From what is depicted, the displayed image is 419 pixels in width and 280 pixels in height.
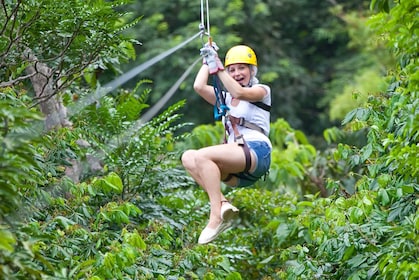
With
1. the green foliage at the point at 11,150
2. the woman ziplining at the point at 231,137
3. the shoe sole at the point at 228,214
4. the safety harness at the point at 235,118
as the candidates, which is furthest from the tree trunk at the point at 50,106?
the green foliage at the point at 11,150

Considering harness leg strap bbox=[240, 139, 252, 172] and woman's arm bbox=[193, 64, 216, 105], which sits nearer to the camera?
harness leg strap bbox=[240, 139, 252, 172]

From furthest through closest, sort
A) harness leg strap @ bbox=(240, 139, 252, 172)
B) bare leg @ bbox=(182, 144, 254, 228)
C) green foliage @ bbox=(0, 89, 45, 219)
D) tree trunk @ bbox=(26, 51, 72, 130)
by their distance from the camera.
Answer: tree trunk @ bbox=(26, 51, 72, 130)
harness leg strap @ bbox=(240, 139, 252, 172)
bare leg @ bbox=(182, 144, 254, 228)
green foliage @ bbox=(0, 89, 45, 219)

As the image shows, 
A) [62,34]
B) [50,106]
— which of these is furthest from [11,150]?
[50,106]

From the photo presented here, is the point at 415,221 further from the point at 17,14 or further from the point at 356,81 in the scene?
the point at 356,81

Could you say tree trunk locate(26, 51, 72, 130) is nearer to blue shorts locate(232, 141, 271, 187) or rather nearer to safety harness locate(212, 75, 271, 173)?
safety harness locate(212, 75, 271, 173)

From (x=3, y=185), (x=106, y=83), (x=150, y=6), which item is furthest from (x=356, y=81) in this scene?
(x=3, y=185)

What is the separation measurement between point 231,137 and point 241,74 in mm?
450

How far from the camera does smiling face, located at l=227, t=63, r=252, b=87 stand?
7352 mm

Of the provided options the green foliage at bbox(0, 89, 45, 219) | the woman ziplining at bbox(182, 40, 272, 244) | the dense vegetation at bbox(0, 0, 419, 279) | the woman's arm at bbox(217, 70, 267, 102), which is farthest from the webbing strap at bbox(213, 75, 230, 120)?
the green foliage at bbox(0, 89, 45, 219)

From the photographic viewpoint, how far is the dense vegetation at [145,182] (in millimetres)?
6172

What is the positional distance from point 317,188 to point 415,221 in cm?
482

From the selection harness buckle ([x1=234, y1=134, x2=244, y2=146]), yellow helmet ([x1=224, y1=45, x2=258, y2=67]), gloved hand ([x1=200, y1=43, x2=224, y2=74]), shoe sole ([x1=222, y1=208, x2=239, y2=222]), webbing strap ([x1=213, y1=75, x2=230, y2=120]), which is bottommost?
shoe sole ([x1=222, y1=208, x2=239, y2=222])

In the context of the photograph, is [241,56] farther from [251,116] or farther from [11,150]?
[11,150]

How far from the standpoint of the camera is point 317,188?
11.2m
